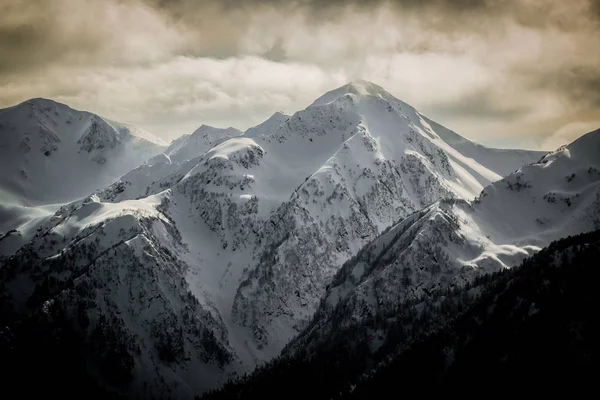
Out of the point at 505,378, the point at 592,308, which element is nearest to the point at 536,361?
the point at 505,378

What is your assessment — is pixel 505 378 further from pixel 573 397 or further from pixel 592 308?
pixel 592 308

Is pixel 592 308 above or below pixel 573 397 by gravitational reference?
above

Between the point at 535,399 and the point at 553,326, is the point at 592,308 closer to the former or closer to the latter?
the point at 553,326

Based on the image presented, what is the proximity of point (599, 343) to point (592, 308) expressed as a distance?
17.8 m

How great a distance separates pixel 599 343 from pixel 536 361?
2119cm

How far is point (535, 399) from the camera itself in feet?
581

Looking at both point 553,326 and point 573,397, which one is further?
point 553,326

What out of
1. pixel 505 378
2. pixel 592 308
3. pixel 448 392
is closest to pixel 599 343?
pixel 592 308

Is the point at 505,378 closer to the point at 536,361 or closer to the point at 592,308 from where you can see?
the point at 536,361

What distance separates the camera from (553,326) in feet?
636

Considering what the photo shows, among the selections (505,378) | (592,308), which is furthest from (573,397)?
(592,308)

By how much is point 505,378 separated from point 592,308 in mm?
39394

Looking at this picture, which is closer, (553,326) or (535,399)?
(535,399)

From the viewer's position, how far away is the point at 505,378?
190125mm
